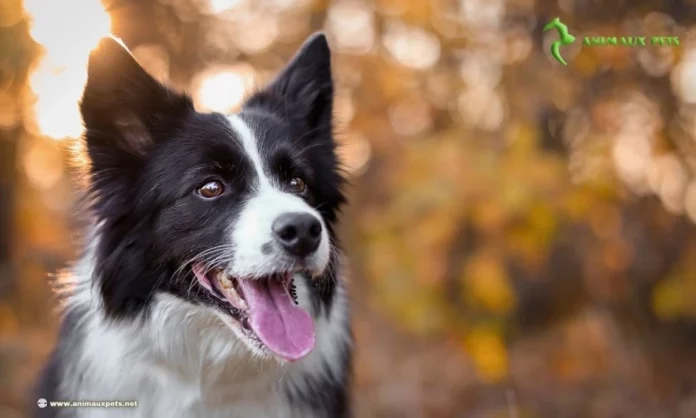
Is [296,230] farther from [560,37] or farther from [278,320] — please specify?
[560,37]

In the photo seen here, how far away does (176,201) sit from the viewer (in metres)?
2.72

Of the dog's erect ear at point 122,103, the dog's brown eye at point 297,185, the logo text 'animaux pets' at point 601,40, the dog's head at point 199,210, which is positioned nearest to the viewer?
the dog's head at point 199,210

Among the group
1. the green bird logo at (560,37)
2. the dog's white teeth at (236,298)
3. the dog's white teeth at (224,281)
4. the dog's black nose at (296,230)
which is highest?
the dog's black nose at (296,230)

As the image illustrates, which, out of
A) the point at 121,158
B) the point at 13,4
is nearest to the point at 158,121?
the point at 121,158

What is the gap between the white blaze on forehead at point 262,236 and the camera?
249 cm

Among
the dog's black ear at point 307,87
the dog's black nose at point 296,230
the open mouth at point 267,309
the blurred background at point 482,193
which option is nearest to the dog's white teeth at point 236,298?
the open mouth at point 267,309

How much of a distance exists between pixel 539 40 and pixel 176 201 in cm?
352

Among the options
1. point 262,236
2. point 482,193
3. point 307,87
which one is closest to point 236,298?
point 262,236

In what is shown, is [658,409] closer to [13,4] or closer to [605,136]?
[605,136]

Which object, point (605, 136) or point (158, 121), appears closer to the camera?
point (158, 121)

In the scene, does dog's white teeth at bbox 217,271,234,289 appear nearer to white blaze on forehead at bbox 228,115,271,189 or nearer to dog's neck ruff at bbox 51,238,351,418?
dog's neck ruff at bbox 51,238,351,418

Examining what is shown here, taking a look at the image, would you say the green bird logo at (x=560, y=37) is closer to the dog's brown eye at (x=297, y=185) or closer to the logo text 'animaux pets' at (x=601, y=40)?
the logo text 'animaux pets' at (x=601, y=40)

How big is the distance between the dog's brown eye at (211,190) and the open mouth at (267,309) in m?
0.27

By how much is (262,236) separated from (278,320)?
336mm
